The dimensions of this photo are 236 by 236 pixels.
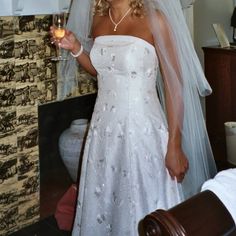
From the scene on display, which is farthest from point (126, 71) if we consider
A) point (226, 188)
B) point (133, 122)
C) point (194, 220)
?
point (194, 220)

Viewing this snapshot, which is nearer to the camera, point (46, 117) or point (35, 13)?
point (35, 13)

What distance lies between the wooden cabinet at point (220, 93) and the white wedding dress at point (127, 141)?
145 centimetres

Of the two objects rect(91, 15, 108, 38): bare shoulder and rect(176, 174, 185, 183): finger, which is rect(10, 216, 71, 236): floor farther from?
rect(91, 15, 108, 38): bare shoulder

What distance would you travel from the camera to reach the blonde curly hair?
4.39ft

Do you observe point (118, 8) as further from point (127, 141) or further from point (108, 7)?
point (127, 141)

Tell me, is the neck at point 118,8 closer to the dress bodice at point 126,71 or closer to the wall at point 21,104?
the dress bodice at point 126,71

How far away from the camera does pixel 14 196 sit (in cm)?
206

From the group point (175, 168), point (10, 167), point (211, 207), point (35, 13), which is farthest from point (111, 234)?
point (35, 13)

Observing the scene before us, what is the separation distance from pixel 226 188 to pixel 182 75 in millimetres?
702

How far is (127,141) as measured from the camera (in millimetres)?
1406

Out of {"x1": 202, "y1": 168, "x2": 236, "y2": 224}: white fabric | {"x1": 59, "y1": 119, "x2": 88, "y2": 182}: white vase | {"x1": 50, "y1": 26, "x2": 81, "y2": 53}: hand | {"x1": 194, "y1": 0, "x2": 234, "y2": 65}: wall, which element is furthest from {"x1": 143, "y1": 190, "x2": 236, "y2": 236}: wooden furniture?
{"x1": 194, "y1": 0, "x2": 234, "y2": 65}: wall

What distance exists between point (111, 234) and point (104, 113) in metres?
0.48

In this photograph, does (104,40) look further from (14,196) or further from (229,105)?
(229,105)

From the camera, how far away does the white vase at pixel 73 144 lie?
2.32m
